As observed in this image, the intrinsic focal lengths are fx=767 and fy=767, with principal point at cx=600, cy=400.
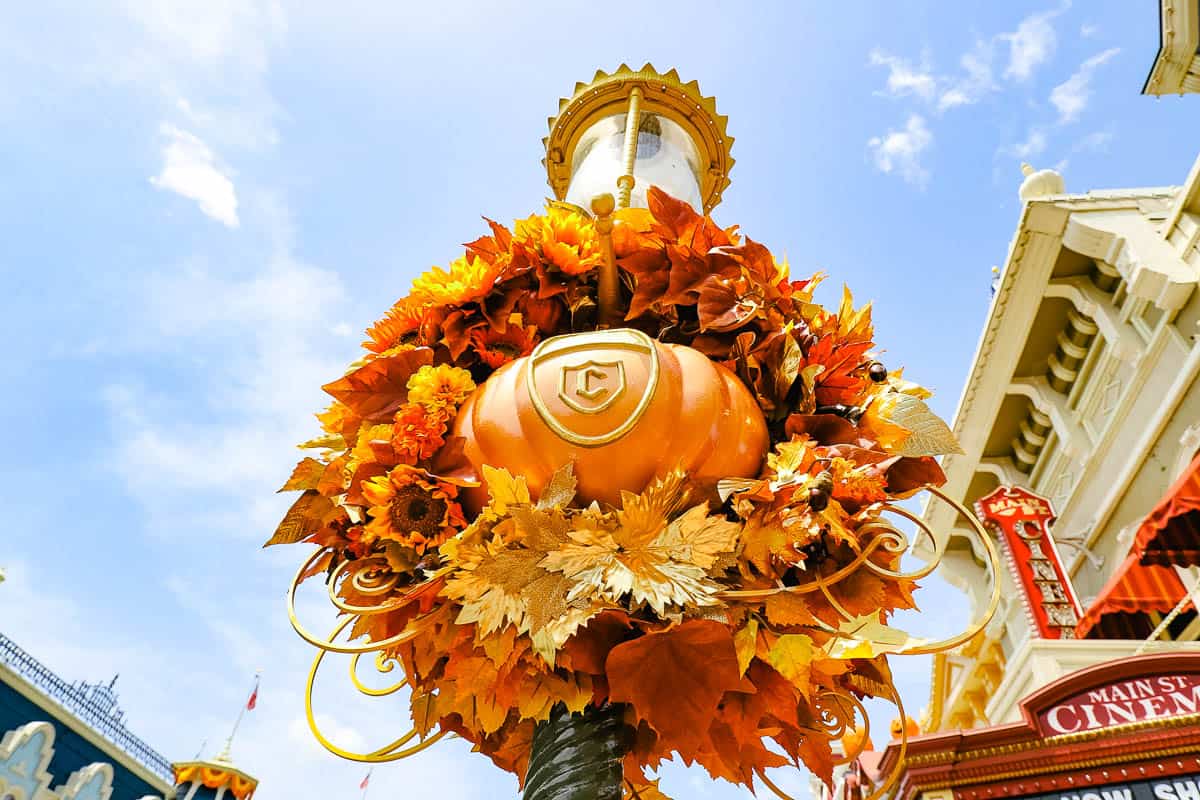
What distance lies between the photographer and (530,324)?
168cm

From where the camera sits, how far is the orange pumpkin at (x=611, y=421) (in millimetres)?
1374

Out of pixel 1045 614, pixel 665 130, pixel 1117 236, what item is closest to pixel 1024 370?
pixel 1117 236

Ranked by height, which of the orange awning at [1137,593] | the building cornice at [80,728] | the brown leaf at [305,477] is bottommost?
the brown leaf at [305,477]

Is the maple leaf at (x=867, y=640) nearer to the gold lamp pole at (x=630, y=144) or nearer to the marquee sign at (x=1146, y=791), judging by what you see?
the gold lamp pole at (x=630, y=144)

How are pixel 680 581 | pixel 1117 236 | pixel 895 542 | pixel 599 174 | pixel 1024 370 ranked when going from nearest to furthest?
pixel 680 581
pixel 895 542
pixel 599 174
pixel 1117 236
pixel 1024 370

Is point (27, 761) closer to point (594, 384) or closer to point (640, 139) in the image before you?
point (640, 139)

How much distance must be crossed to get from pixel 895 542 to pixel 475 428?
0.79 metres

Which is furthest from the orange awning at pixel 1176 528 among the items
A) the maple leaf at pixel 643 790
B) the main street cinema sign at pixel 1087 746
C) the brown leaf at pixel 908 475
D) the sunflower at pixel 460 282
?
the sunflower at pixel 460 282

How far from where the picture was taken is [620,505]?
140cm

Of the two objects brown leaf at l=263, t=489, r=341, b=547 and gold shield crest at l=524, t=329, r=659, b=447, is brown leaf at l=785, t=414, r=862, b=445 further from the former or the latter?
brown leaf at l=263, t=489, r=341, b=547

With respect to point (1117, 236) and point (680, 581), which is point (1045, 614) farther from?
point (680, 581)

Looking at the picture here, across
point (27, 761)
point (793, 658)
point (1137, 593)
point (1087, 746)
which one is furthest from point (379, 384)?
point (27, 761)

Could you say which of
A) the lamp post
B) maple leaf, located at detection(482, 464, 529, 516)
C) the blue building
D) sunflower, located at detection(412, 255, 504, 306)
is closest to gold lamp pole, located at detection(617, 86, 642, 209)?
the lamp post

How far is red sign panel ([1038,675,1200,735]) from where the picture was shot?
5020 millimetres
